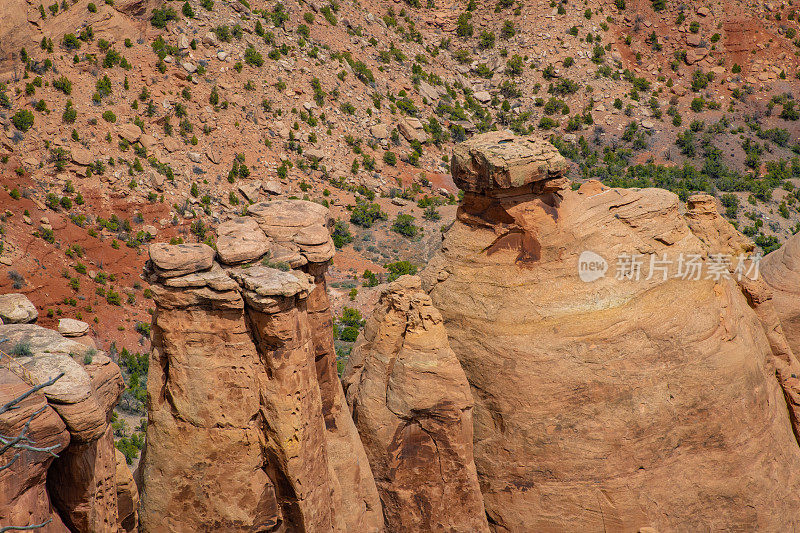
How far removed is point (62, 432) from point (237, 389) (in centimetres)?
344

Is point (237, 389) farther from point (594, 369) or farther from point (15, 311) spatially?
point (594, 369)

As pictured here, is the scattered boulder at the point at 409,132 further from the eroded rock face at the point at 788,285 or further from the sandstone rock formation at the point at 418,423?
the sandstone rock formation at the point at 418,423

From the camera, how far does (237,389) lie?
41.4ft

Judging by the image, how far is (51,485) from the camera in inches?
422

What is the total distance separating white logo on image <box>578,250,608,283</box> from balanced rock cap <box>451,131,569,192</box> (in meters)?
1.98

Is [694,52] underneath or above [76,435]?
underneath

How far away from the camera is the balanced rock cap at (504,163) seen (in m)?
15.5

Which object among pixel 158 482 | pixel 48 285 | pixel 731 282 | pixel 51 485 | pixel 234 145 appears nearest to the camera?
pixel 51 485

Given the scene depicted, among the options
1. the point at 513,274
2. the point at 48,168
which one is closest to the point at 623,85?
the point at 48,168

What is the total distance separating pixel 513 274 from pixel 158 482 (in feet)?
28.0

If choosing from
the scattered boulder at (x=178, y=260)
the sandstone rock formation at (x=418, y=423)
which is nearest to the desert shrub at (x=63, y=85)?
the sandstone rock formation at (x=418, y=423)

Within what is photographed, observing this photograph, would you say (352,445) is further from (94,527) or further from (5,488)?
(5,488)

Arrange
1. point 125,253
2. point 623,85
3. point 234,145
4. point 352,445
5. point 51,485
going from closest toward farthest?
point 51,485, point 352,445, point 125,253, point 234,145, point 623,85

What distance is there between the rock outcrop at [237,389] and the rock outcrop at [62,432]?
53.0 inches
